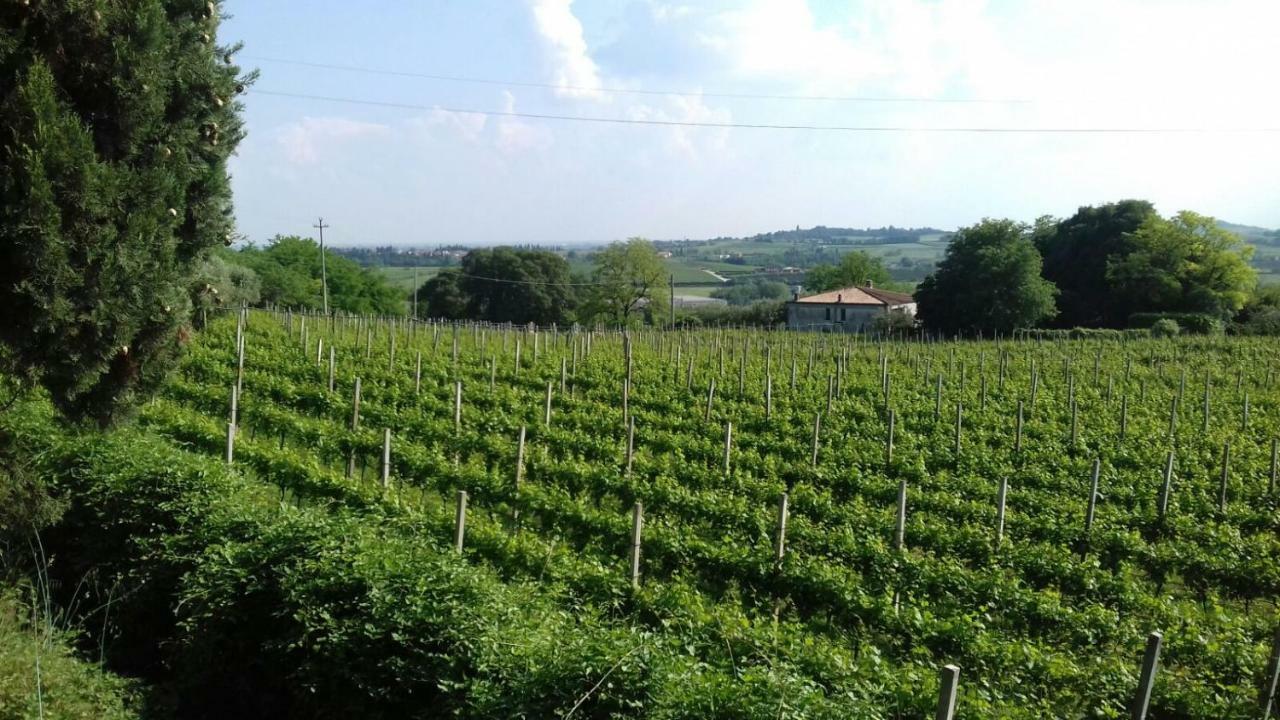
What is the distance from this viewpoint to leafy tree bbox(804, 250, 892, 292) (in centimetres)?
8269

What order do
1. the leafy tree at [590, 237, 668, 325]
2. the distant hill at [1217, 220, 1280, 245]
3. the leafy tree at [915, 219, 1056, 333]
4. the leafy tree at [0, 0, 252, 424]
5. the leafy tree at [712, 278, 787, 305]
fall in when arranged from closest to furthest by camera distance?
the leafy tree at [0, 0, 252, 424], the leafy tree at [915, 219, 1056, 333], the leafy tree at [590, 237, 668, 325], the leafy tree at [712, 278, 787, 305], the distant hill at [1217, 220, 1280, 245]

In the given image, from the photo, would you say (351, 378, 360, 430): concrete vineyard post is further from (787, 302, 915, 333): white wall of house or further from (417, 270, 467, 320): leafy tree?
(417, 270, 467, 320): leafy tree

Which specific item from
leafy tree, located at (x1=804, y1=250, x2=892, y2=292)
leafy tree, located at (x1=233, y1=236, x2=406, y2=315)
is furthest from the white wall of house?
leafy tree, located at (x1=233, y1=236, x2=406, y2=315)

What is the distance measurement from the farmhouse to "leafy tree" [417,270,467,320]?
1059 inches

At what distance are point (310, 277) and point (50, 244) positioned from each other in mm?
61420

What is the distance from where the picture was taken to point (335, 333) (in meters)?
26.2

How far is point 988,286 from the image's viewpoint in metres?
48.2

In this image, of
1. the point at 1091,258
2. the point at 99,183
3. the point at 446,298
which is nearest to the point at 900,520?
the point at 99,183

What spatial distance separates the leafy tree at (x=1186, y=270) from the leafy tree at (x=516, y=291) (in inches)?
1580

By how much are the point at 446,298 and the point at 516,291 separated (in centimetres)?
597

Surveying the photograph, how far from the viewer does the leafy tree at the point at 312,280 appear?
2269 inches

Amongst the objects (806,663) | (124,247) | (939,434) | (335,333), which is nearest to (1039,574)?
(806,663)

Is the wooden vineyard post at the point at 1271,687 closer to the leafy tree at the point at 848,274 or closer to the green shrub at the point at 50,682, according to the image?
the green shrub at the point at 50,682

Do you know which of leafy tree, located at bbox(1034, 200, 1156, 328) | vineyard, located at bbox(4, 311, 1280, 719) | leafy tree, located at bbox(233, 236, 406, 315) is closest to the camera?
vineyard, located at bbox(4, 311, 1280, 719)
